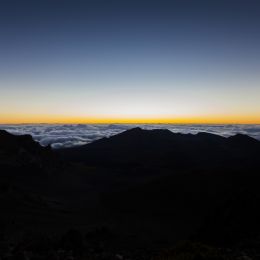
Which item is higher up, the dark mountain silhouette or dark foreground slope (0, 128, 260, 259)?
dark foreground slope (0, 128, 260, 259)

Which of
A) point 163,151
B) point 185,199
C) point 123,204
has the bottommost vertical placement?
point 163,151

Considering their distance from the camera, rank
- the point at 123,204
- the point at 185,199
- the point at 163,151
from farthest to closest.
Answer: the point at 163,151 → the point at 123,204 → the point at 185,199

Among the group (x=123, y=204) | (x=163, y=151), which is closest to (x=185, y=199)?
(x=123, y=204)

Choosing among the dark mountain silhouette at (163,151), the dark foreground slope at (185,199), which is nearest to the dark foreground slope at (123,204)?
the dark foreground slope at (185,199)

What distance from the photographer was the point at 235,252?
16.5 metres

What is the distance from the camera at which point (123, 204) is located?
54.9 m

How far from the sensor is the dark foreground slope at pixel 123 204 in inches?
1068

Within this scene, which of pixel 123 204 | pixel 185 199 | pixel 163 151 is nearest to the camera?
pixel 185 199

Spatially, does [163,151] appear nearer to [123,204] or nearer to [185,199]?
[185,199]

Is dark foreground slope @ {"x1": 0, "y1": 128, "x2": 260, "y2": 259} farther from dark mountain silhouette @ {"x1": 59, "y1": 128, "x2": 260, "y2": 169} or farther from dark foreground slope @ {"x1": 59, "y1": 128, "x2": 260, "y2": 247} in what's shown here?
dark mountain silhouette @ {"x1": 59, "y1": 128, "x2": 260, "y2": 169}

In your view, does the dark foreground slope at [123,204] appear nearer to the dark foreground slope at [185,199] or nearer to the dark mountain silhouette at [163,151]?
the dark foreground slope at [185,199]

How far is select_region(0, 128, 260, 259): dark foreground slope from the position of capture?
2713 cm

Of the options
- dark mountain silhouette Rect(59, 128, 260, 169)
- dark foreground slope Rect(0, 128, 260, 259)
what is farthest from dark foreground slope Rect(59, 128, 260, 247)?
dark mountain silhouette Rect(59, 128, 260, 169)

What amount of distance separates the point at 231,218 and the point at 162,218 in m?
18.0
